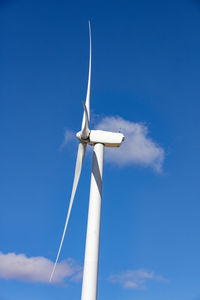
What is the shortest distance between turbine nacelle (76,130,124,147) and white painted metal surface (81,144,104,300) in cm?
37

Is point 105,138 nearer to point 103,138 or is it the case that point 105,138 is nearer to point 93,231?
point 103,138

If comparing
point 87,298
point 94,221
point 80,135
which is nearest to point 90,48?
point 80,135

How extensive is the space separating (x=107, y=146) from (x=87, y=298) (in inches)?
339

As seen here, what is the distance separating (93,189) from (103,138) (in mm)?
3368

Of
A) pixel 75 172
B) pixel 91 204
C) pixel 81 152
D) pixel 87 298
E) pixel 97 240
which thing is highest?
pixel 81 152

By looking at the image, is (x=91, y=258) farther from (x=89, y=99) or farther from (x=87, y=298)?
(x=89, y=99)

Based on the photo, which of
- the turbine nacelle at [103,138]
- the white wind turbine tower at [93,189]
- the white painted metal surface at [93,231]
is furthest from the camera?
the turbine nacelle at [103,138]

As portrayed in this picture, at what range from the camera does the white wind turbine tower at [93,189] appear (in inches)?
608

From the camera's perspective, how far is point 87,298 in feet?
49.2

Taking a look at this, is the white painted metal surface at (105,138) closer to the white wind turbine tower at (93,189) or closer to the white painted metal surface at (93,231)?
the white wind turbine tower at (93,189)

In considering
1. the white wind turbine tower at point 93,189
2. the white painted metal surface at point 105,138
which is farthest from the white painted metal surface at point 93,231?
the white painted metal surface at point 105,138

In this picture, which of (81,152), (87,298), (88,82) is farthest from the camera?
(88,82)

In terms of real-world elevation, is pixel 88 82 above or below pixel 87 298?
above

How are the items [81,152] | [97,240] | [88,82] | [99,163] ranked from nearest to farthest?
[97,240]
[99,163]
[81,152]
[88,82]
